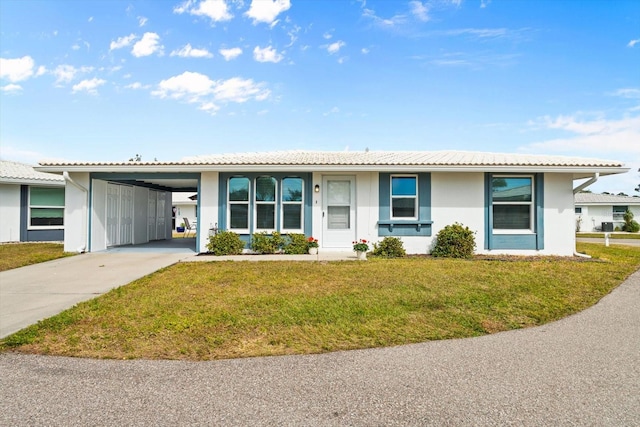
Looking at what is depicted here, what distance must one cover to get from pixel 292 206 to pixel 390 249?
10.7ft

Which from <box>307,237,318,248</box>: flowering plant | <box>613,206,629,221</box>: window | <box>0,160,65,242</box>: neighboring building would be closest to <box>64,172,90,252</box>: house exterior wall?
<box>0,160,65,242</box>: neighboring building

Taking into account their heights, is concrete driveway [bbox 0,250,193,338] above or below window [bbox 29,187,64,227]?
below

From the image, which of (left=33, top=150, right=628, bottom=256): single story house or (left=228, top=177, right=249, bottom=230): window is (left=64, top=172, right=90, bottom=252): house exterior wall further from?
(left=228, top=177, right=249, bottom=230): window

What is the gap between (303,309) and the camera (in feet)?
17.2

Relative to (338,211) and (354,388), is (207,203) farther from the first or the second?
(354,388)

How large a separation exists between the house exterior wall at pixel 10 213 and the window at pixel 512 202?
18879 millimetres

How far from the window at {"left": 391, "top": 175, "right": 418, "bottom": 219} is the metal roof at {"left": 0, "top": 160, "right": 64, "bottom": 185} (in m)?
14.2

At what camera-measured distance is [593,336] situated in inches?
170

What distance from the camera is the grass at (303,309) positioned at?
13.2ft

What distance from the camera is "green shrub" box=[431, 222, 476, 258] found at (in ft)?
35.0

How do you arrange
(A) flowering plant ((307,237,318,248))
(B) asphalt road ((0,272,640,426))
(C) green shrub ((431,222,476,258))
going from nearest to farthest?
(B) asphalt road ((0,272,640,426))
(C) green shrub ((431,222,476,258))
(A) flowering plant ((307,237,318,248))

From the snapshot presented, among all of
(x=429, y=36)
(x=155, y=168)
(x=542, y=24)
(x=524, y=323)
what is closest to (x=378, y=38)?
(x=429, y=36)

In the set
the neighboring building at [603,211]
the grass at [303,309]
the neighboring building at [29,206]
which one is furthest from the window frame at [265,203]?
the neighboring building at [603,211]

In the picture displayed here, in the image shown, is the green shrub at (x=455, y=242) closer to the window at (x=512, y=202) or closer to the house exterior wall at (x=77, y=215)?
the window at (x=512, y=202)
